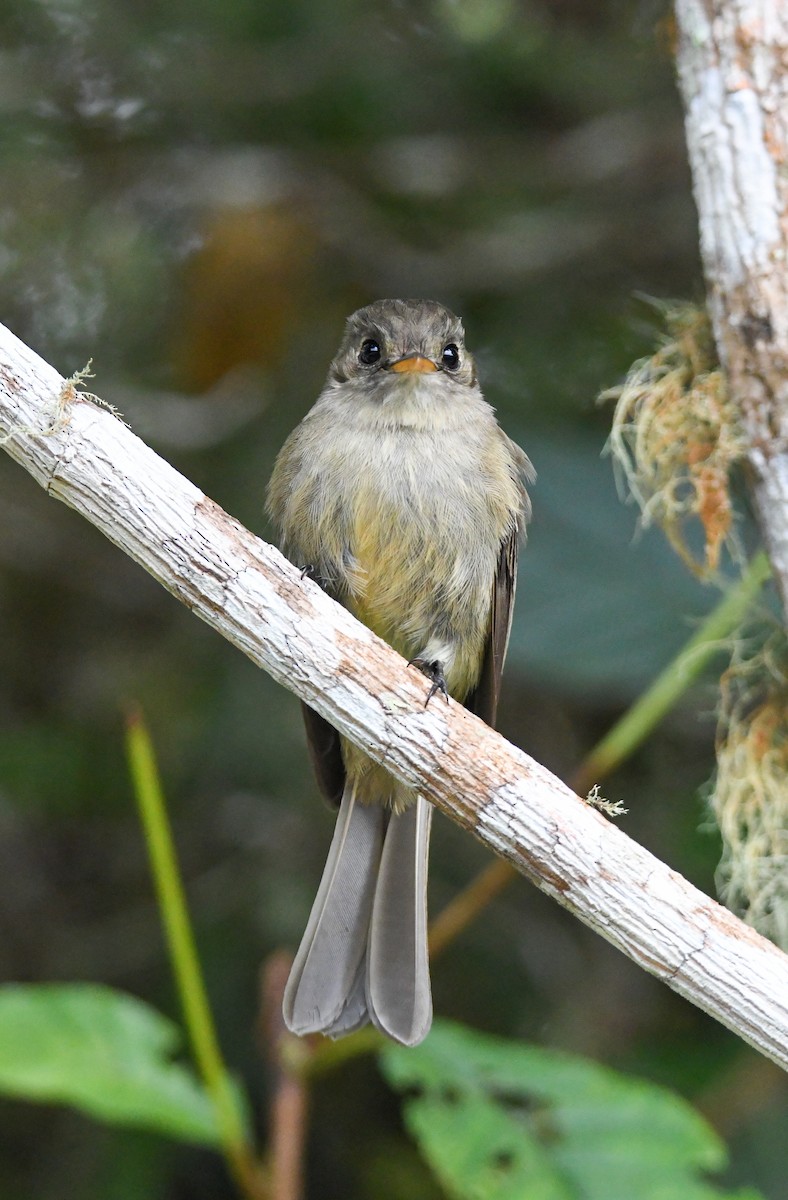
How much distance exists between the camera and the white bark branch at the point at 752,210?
252 centimetres

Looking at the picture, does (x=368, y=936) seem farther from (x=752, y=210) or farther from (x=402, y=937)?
(x=752, y=210)

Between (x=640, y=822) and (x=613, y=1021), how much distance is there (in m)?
0.55

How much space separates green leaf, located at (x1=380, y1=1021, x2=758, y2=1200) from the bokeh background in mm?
1151

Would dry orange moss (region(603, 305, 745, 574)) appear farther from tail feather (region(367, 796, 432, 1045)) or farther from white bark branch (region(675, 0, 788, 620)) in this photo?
tail feather (region(367, 796, 432, 1045))

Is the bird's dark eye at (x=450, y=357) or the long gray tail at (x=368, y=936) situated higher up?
the bird's dark eye at (x=450, y=357)

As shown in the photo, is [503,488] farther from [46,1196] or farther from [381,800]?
[46,1196]

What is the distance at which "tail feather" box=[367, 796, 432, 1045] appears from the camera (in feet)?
8.79

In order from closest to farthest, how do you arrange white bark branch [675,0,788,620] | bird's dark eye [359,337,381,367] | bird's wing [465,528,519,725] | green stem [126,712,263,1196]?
green stem [126,712,263,1196] → white bark branch [675,0,788,620] → bird's wing [465,528,519,725] → bird's dark eye [359,337,381,367]

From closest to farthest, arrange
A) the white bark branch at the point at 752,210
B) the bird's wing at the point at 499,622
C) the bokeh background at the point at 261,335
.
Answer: the white bark branch at the point at 752,210 → the bird's wing at the point at 499,622 → the bokeh background at the point at 261,335

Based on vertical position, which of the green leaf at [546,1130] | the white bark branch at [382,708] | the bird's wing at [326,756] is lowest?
the green leaf at [546,1130]

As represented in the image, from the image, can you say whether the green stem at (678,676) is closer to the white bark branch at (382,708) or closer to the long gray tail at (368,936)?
the long gray tail at (368,936)

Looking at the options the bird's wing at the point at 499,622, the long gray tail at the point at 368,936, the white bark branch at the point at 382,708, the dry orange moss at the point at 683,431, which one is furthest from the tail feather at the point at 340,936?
the dry orange moss at the point at 683,431

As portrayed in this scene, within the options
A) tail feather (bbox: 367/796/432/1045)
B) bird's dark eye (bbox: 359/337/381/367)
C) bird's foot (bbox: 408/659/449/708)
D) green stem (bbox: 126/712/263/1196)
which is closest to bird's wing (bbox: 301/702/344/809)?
tail feather (bbox: 367/796/432/1045)

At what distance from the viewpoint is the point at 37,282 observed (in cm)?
442
